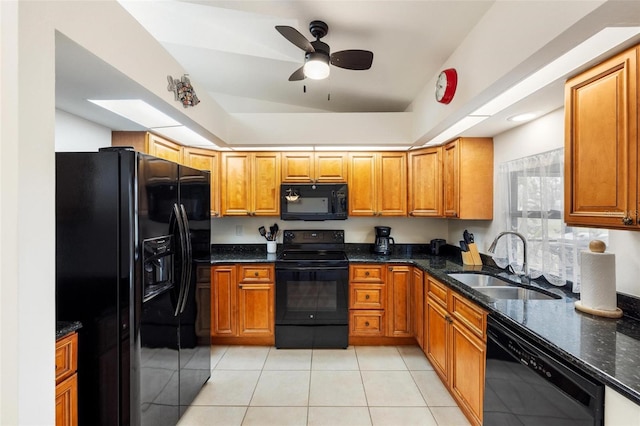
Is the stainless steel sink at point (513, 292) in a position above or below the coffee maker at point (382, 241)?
below

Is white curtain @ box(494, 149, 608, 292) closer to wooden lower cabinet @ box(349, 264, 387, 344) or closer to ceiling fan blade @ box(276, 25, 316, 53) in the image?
wooden lower cabinet @ box(349, 264, 387, 344)

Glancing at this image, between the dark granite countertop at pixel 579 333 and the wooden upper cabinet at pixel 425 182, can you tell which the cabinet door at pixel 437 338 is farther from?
the wooden upper cabinet at pixel 425 182

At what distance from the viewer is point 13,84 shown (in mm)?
816

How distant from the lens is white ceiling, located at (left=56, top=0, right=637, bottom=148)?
1.65 metres

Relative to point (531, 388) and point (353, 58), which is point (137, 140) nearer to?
point (353, 58)

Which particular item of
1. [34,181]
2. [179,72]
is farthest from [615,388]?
[179,72]

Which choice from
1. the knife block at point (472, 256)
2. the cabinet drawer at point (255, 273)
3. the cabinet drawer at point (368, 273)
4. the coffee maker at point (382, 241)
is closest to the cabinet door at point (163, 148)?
the cabinet drawer at point (255, 273)

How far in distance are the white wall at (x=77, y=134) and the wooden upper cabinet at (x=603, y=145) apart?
3.05 m

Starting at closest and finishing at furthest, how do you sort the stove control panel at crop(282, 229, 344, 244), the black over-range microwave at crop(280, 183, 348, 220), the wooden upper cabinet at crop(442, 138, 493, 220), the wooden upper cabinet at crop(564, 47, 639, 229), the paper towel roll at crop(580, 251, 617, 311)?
1. the wooden upper cabinet at crop(564, 47, 639, 229)
2. the paper towel roll at crop(580, 251, 617, 311)
3. the wooden upper cabinet at crop(442, 138, 493, 220)
4. the black over-range microwave at crop(280, 183, 348, 220)
5. the stove control panel at crop(282, 229, 344, 244)

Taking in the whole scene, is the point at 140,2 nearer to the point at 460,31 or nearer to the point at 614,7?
the point at 460,31

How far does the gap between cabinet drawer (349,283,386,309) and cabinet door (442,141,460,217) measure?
104 centimetres

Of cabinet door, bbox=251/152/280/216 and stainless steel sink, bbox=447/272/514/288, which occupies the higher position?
cabinet door, bbox=251/152/280/216

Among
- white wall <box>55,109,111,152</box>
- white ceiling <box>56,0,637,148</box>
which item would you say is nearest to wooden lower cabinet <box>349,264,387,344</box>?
white ceiling <box>56,0,637,148</box>

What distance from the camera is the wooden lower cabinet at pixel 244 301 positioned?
3039mm
